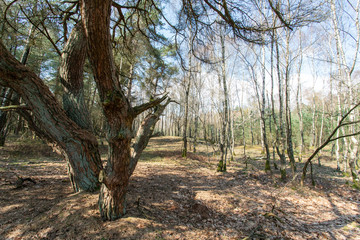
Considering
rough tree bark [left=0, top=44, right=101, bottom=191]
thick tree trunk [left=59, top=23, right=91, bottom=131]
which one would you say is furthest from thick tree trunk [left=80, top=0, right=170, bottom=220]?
thick tree trunk [left=59, top=23, right=91, bottom=131]

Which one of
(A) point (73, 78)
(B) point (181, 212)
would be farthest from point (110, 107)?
(B) point (181, 212)

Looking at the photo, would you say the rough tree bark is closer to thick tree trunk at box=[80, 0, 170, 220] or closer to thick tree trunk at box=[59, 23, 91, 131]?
thick tree trunk at box=[59, 23, 91, 131]

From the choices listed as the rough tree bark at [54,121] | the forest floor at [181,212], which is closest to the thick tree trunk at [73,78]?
the rough tree bark at [54,121]

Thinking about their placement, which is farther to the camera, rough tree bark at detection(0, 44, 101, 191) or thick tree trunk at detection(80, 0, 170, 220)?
rough tree bark at detection(0, 44, 101, 191)

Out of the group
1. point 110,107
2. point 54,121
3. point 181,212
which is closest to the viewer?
point 110,107

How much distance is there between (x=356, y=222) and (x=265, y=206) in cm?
188

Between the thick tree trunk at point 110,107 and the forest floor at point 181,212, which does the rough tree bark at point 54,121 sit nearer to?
the forest floor at point 181,212

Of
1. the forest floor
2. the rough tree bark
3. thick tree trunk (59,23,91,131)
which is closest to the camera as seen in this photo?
the forest floor

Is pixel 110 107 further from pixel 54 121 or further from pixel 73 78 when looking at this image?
pixel 73 78

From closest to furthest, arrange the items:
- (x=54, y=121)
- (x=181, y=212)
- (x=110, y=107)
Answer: (x=110, y=107), (x=54, y=121), (x=181, y=212)

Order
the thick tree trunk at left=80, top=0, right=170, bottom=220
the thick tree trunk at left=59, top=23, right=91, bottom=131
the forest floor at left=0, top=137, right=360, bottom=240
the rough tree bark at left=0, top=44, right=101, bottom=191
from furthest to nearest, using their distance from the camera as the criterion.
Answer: the thick tree trunk at left=59, top=23, right=91, bottom=131 → the rough tree bark at left=0, top=44, right=101, bottom=191 → the forest floor at left=0, top=137, right=360, bottom=240 → the thick tree trunk at left=80, top=0, right=170, bottom=220

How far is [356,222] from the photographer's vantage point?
143 inches

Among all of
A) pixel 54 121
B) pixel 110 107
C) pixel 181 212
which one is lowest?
pixel 181 212

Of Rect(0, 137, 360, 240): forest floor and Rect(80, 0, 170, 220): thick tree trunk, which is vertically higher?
Rect(80, 0, 170, 220): thick tree trunk
